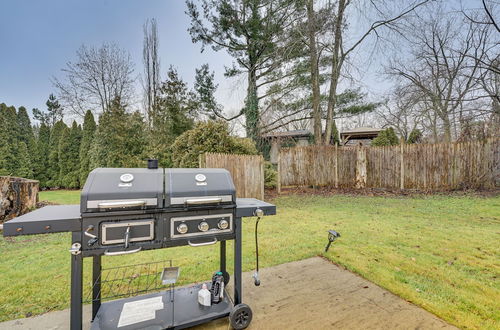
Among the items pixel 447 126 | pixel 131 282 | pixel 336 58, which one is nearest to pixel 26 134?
pixel 131 282

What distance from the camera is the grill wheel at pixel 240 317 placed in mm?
1541

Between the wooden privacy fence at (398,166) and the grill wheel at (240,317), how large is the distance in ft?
24.3

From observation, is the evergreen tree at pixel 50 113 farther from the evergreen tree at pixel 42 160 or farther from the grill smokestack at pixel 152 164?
the grill smokestack at pixel 152 164

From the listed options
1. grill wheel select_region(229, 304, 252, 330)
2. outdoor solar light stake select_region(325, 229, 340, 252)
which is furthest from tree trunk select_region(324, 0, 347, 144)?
grill wheel select_region(229, 304, 252, 330)

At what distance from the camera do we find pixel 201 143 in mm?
6719

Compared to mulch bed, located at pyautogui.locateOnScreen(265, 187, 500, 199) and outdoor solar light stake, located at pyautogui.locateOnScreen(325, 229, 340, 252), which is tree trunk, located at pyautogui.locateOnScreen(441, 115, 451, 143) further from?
outdoor solar light stake, located at pyautogui.locateOnScreen(325, 229, 340, 252)

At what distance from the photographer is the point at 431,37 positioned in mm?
12914

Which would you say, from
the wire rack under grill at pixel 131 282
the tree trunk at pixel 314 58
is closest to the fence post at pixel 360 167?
the tree trunk at pixel 314 58

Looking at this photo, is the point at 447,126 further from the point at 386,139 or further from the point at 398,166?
the point at 398,166

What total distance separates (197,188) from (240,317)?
0.95 metres

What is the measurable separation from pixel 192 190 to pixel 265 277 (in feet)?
4.66

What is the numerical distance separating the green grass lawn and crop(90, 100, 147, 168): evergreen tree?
5.71 m

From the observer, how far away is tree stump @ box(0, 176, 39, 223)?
434 centimetres

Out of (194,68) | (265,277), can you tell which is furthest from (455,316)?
(194,68)
